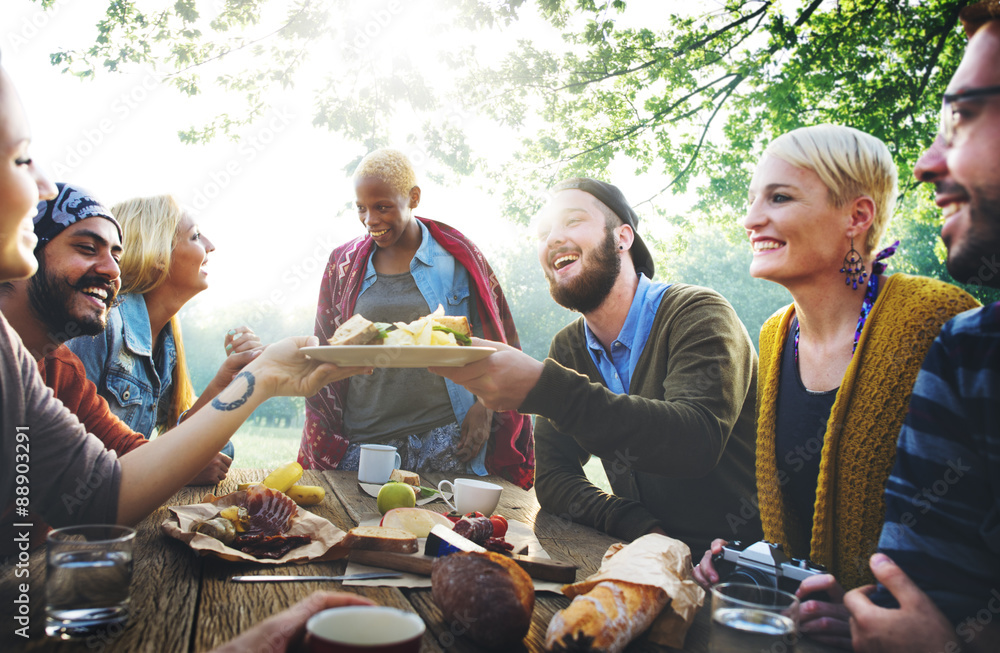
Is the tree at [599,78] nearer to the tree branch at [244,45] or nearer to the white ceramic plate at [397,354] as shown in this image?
the tree branch at [244,45]

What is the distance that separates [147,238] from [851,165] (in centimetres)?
338

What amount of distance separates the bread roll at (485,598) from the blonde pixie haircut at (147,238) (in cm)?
Answer: 278

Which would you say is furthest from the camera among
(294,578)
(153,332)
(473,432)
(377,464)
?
(473,432)

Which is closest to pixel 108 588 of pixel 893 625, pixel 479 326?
pixel 893 625

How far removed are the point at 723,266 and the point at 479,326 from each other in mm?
30741

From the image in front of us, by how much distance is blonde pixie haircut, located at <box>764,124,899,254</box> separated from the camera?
224 centimetres

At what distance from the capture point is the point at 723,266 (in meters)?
32.2

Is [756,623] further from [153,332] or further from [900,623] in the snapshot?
[153,332]

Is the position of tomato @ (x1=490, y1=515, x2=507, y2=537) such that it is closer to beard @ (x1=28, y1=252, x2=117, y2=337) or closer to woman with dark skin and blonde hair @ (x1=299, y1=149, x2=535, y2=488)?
woman with dark skin and blonde hair @ (x1=299, y1=149, x2=535, y2=488)

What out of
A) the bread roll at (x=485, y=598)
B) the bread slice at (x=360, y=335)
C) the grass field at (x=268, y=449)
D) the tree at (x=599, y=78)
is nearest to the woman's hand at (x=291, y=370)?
the bread slice at (x=360, y=335)

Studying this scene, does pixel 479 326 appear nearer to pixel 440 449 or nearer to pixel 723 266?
pixel 440 449

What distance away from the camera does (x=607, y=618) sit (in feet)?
3.92

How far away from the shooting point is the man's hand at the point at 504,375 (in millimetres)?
2215

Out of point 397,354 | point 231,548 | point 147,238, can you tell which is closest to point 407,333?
point 397,354
